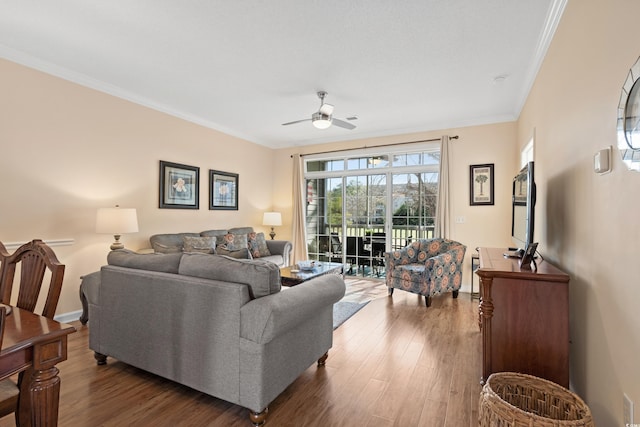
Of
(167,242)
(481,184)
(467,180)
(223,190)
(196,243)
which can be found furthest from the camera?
(223,190)

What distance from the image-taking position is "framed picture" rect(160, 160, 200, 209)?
14.6 ft

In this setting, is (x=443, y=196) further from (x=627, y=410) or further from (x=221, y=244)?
(x=627, y=410)

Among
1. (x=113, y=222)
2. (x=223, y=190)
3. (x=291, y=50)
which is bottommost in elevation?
(x=113, y=222)

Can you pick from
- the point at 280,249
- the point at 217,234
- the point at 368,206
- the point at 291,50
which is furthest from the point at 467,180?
the point at 217,234

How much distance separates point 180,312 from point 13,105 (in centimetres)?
287

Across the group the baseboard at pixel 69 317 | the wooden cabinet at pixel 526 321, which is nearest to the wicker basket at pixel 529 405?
the wooden cabinet at pixel 526 321

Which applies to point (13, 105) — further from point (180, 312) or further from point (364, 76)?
point (364, 76)

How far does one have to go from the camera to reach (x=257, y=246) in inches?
208

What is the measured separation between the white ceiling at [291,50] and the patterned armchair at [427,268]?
2.00 metres

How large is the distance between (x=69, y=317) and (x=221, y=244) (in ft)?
6.63

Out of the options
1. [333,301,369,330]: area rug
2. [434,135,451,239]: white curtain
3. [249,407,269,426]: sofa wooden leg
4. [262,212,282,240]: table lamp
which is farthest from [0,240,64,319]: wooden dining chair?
[434,135,451,239]: white curtain

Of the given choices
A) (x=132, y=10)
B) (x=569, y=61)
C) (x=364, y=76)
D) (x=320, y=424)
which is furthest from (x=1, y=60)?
(x=569, y=61)

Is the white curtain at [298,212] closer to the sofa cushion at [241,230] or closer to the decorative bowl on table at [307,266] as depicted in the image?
the sofa cushion at [241,230]

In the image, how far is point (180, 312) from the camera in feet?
6.45
